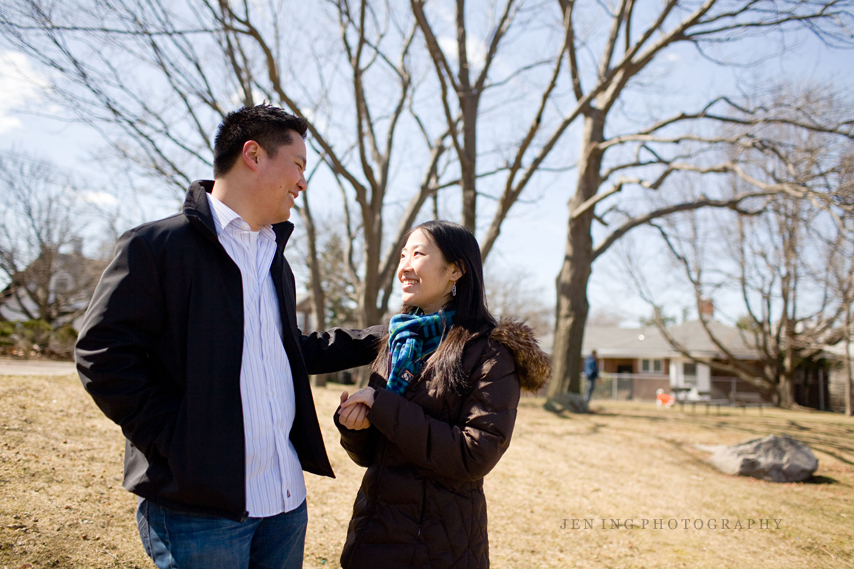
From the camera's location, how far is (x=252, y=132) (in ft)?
7.25

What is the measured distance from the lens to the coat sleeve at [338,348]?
102 inches

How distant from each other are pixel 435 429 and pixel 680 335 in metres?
37.7

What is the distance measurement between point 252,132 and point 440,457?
4.63 ft

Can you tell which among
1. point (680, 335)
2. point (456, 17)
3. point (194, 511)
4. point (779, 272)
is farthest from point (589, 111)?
point (680, 335)

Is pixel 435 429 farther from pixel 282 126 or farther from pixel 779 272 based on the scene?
pixel 779 272

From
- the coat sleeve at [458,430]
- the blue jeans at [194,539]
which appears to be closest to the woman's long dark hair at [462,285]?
the coat sleeve at [458,430]

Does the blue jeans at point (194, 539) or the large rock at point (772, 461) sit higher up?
the blue jeans at point (194, 539)

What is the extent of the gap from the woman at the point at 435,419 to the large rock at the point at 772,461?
7371 mm

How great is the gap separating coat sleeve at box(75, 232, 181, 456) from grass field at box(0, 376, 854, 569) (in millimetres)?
2051

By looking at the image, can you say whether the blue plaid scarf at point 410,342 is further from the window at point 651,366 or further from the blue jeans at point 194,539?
the window at point 651,366

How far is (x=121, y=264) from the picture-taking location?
1838 mm

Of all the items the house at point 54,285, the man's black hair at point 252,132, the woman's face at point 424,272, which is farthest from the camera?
the house at point 54,285

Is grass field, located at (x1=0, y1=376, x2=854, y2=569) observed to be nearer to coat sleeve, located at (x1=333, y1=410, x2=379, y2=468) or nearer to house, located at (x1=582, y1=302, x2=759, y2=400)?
coat sleeve, located at (x1=333, y1=410, x2=379, y2=468)

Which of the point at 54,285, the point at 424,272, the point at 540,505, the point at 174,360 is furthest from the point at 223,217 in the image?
the point at 54,285
